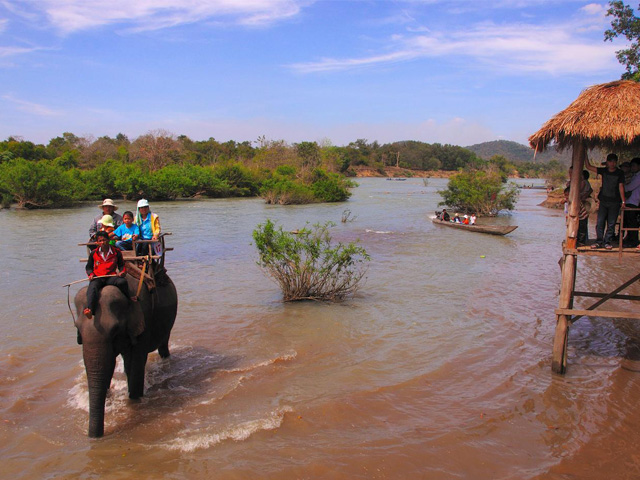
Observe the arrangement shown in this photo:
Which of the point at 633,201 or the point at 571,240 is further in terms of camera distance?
the point at 633,201

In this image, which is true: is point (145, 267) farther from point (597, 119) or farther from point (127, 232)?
point (597, 119)

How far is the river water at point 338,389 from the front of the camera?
531 cm

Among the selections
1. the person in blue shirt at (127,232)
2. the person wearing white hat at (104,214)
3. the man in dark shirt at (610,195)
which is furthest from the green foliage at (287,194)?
the man in dark shirt at (610,195)

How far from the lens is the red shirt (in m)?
5.46

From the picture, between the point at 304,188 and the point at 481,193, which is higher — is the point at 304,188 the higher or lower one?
the higher one

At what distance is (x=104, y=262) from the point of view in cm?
550

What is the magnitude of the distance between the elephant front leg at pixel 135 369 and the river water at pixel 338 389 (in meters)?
0.22

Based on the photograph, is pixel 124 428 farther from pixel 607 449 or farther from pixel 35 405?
pixel 607 449

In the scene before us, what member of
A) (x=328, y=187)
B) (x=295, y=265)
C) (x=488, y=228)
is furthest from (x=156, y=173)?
(x=295, y=265)

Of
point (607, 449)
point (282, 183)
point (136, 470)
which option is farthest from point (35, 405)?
point (282, 183)

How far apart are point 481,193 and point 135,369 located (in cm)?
2958

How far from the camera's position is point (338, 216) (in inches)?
1241

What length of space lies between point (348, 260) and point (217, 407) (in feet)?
18.7

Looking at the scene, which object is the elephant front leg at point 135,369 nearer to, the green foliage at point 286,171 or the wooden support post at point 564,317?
the wooden support post at point 564,317
